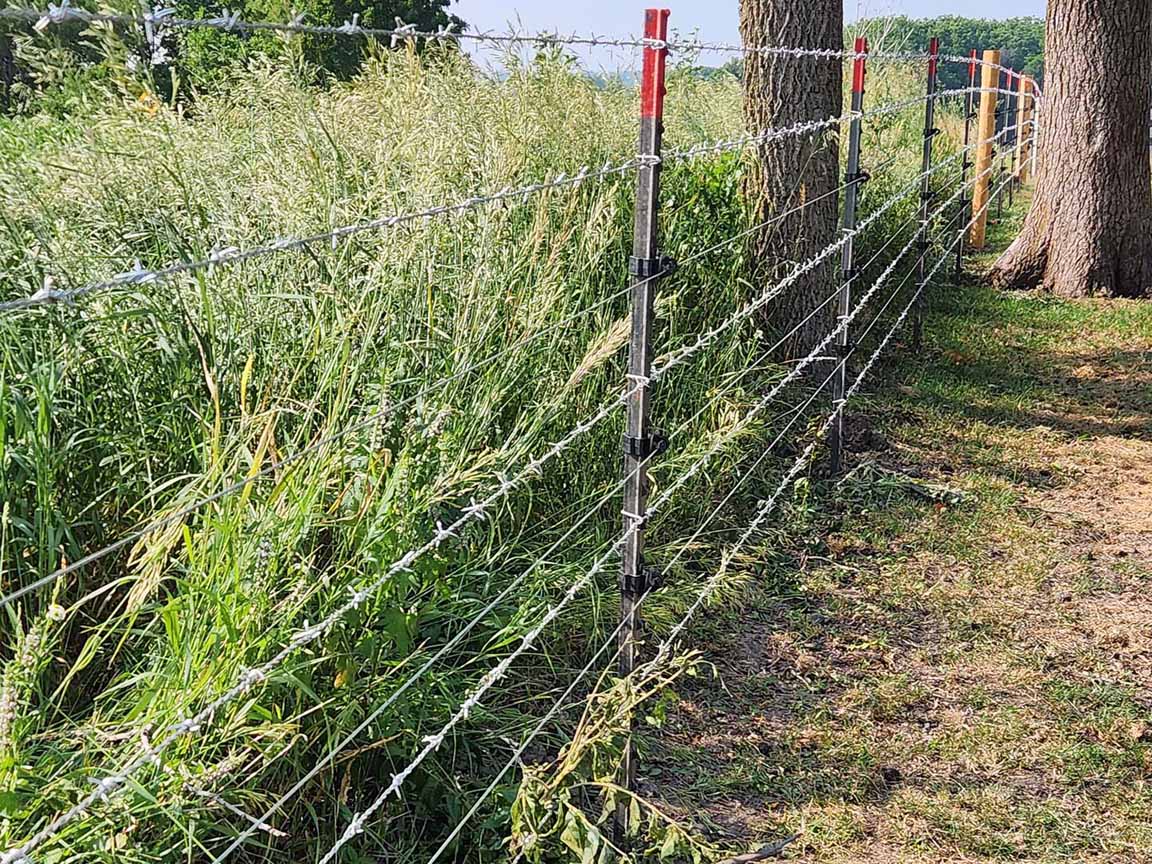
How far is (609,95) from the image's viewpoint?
5.90 m

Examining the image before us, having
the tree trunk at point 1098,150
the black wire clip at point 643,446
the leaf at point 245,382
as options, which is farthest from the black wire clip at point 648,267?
the tree trunk at point 1098,150

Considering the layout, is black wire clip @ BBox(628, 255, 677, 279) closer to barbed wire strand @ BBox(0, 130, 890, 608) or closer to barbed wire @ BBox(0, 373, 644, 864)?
barbed wire strand @ BBox(0, 130, 890, 608)

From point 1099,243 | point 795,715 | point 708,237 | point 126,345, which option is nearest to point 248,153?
point 126,345

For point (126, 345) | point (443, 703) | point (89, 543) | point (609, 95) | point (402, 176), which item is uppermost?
point (609, 95)

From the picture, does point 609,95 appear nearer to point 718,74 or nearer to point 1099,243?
point 718,74

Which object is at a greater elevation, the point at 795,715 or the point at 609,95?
the point at 609,95

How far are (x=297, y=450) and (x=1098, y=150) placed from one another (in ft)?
25.5

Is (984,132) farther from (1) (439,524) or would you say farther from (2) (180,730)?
(2) (180,730)

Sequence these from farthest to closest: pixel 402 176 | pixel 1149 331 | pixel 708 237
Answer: pixel 1149 331 < pixel 708 237 < pixel 402 176

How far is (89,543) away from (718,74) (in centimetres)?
723

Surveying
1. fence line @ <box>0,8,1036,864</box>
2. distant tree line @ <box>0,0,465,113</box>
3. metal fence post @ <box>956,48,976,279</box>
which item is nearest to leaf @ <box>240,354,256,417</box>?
fence line @ <box>0,8,1036,864</box>

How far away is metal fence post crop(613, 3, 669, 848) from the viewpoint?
282 centimetres

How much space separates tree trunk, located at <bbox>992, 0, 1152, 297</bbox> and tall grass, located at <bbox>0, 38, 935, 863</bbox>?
5.33 m

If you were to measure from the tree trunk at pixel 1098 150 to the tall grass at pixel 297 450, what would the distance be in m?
5.33
